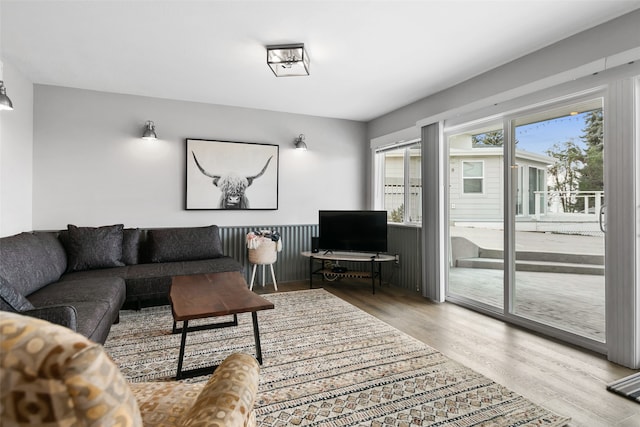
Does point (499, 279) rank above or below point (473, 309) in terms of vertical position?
above

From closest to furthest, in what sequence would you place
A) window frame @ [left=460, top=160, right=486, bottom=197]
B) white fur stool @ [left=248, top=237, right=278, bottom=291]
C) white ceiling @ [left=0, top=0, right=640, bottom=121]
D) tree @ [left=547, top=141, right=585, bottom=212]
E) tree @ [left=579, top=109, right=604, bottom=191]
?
white ceiling @ [left=0, top=0, right=640, bottom=121]
tree @ [left=579, top=109, right=604, bottom=191]
tree @ [left=547, top=141, right=585, bottom=212]
window frame @ [left=460, top=160, right=486, bottom=197]
white fur stool @ [left=248, top=237, right=278, bottom=291]

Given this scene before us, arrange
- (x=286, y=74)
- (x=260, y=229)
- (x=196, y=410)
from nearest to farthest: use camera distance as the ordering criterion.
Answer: (x=196, y=410)
(x=286, y=74)
(x=260, y=229)

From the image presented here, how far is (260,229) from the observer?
190 inches

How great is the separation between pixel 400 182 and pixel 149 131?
3415mm

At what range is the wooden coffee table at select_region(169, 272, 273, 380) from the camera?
2.18 m

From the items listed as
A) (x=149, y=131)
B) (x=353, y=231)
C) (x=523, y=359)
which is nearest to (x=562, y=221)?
(x=523, y=359)

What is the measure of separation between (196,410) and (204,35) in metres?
2.73

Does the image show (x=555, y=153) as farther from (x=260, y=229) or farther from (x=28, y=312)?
(x=28, y=312)

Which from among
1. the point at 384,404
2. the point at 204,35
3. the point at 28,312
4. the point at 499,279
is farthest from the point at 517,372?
the point at 204,35

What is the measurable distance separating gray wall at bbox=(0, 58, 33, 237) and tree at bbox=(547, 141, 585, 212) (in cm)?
499

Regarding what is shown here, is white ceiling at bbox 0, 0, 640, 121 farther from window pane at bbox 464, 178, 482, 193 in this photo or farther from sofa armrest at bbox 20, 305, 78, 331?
sofa armrest at bbox 20, 305, 78, 331

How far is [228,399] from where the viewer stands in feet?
3.18

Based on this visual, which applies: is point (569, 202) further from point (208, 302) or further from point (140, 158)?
point (140, 158)

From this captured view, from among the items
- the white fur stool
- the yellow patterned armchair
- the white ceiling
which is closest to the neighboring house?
the white ceiling
